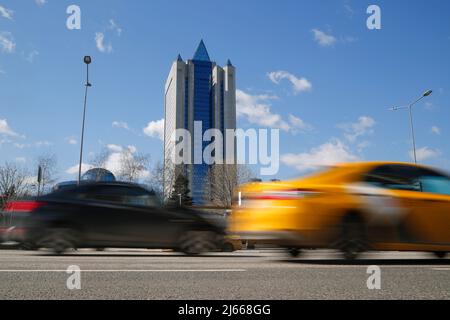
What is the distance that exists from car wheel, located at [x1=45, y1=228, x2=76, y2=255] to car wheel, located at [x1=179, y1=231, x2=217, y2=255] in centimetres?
212

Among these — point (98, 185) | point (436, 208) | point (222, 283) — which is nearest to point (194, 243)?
point (98, 185)

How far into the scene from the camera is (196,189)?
404 feet

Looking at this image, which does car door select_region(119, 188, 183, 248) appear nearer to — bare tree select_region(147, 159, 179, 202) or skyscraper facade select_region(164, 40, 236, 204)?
bare tree select_region(147, 159, 179, 202)

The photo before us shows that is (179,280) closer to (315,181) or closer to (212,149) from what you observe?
(315,181)

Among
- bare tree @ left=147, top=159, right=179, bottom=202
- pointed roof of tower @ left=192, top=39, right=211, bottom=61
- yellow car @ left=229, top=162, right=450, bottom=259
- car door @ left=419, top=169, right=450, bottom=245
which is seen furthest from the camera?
pointed roof of tower @ left=192, top=39, right=211, bottom=61

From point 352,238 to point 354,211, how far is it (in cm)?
40

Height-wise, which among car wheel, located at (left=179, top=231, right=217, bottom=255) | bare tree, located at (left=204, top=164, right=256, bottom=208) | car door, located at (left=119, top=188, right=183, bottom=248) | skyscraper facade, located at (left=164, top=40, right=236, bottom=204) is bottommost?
car wheel, located at (left=179, top=231, right=217, bottom=255)

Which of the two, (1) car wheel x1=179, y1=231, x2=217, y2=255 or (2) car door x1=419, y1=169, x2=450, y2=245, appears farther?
(1) car wheel x1=179, y1=231, x2=217, y2=255

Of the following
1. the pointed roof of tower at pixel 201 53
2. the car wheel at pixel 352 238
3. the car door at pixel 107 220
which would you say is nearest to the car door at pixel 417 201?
the car wheel at pixel 352 238

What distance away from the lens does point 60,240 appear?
8414 mm

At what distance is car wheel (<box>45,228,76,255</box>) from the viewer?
8.40 metres

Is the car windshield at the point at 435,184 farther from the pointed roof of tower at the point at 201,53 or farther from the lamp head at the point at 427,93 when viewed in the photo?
the pointed roof of tower at the point at 201,53

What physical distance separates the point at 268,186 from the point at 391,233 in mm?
2001

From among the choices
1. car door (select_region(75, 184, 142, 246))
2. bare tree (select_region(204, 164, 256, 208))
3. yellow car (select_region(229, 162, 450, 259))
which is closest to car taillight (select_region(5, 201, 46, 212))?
car door (select_region(75, 184, 142, 246))
